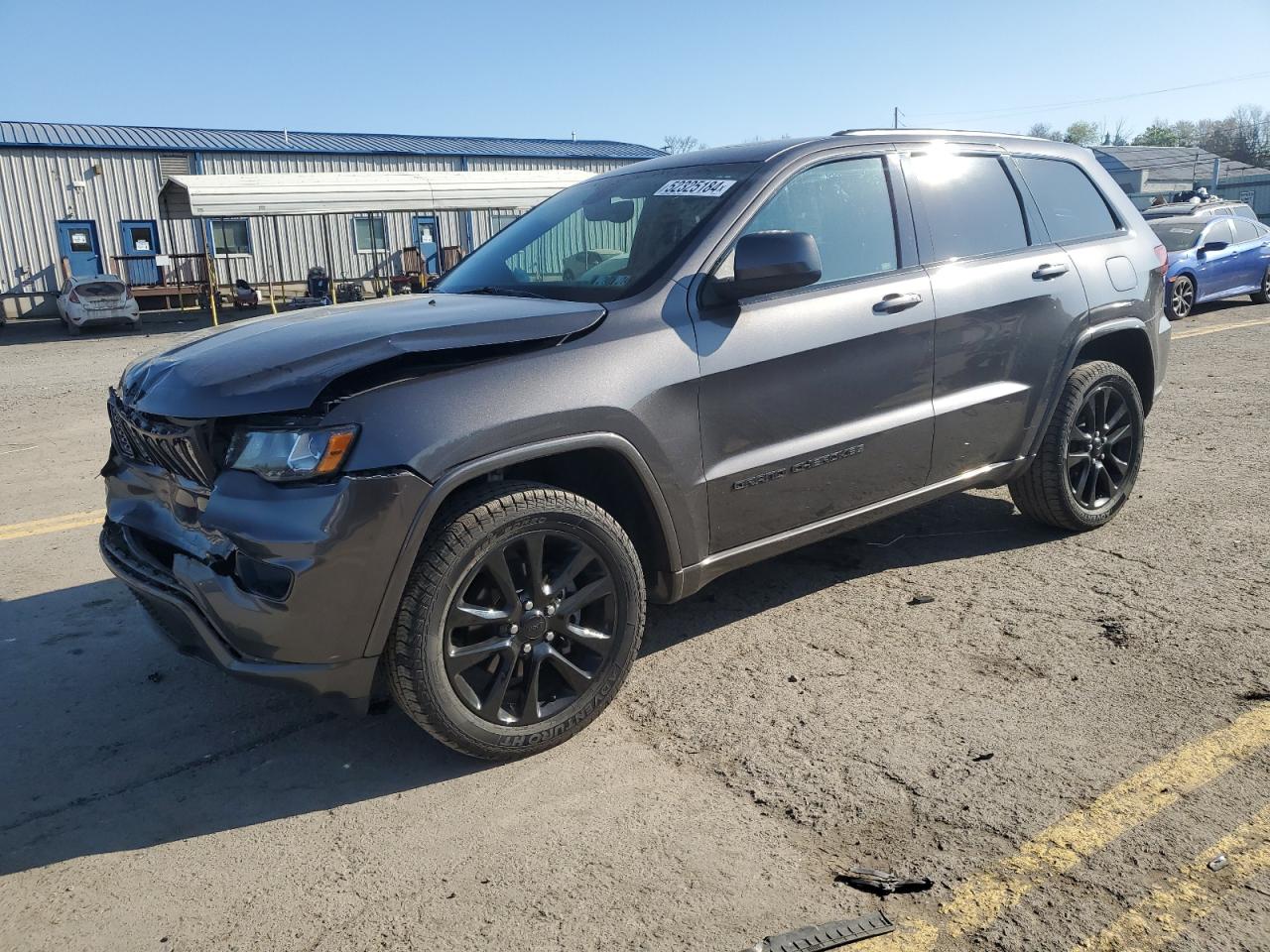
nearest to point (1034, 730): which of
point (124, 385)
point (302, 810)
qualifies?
point (302, 810)

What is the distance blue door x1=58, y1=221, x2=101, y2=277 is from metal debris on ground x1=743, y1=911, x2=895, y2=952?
105ft

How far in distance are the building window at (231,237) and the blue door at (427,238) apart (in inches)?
206

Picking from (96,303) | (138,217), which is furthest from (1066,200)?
(138,217)

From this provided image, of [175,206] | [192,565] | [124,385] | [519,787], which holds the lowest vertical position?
[519,787]

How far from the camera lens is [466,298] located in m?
3.69

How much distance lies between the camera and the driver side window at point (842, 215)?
3697 mm

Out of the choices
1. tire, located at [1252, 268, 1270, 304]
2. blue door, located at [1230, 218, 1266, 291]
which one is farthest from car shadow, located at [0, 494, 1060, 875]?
tire, located at [1252, 268, 1270, 304]

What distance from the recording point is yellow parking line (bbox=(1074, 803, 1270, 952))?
218 centimetres

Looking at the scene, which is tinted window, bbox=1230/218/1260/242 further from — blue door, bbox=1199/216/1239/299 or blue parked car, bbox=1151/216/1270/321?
blue door, bbox=1199/216/1239/299

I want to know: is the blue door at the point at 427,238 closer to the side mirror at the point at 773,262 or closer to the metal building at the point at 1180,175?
the side mirror at the point at 773,262

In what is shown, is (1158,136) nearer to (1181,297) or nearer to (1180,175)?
(1180,175)

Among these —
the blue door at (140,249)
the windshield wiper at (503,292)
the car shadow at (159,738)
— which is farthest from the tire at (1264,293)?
the blue door at (140,249)

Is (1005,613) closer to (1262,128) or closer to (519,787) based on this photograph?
(519,787)

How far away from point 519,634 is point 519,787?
446 mm
